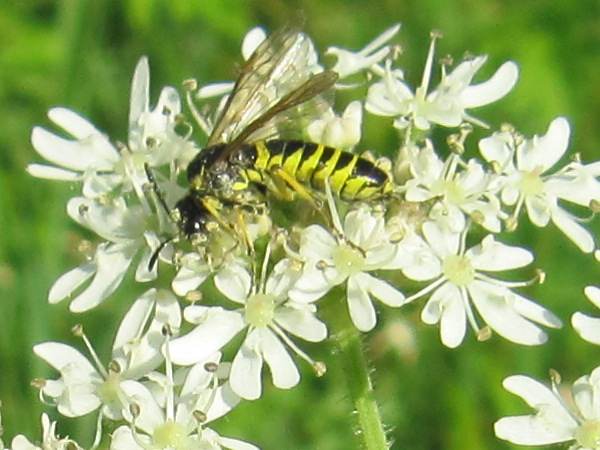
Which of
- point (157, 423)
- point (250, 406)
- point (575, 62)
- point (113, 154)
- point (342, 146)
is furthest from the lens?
point (575, 62)

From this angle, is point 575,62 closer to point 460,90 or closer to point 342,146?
point 460,90

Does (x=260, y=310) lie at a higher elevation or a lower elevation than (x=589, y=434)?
higher

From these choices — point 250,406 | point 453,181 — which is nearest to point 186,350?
point 453,181

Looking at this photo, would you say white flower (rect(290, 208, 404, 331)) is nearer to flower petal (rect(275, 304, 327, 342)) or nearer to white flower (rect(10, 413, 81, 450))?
flower petal (rect(275, 304, 327, 342))

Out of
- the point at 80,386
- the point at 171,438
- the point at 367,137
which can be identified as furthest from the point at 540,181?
the point at 367,137

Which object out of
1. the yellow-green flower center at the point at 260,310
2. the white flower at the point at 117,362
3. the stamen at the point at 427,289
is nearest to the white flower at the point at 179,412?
the white flower at the point at 117,362

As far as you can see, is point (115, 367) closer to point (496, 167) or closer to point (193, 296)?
point (193, 296)

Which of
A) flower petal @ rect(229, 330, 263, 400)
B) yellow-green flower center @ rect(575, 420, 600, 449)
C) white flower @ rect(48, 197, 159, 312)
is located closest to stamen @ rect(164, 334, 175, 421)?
flower petal @ rect(229, 330, 263, 400)
